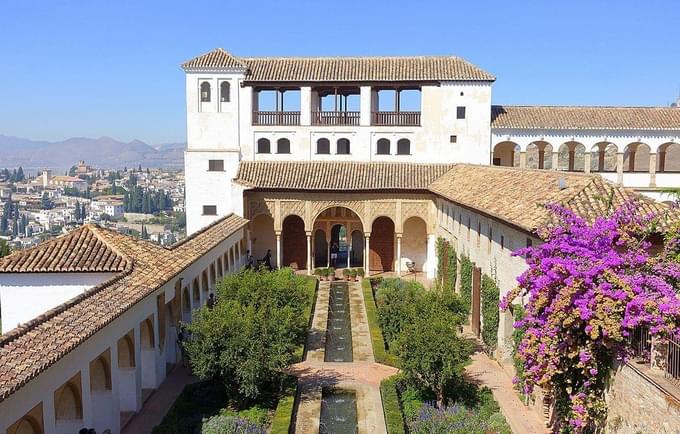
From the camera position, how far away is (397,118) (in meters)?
36.0

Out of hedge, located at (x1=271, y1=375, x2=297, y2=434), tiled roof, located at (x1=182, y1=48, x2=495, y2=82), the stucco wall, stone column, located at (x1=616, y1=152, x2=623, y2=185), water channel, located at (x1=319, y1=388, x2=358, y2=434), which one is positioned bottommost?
water channel, located at (x1=319, y1=388, x2=358, y2=434)

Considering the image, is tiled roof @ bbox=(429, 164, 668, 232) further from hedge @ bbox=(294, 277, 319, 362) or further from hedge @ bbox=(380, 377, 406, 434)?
hedge @ bbox=(294, 277, 319, 362)

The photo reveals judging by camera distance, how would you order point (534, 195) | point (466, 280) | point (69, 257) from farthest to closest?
point (466, 280) → point (534, 195) → point (69, 257)

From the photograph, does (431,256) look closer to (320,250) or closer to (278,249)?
(320,250)

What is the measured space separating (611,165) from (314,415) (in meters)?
49.2

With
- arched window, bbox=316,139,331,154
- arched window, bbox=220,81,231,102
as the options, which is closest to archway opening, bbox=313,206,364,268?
arched window, bbox=316,139,331,154

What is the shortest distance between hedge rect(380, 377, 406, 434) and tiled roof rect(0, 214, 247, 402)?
6534 mm

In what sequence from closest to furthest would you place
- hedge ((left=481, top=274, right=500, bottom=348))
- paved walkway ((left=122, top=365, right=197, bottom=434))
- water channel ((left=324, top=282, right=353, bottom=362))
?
paved walkway ((left=122, top=365, right=197, bottom=434)) < hedge ((left=481, top=274, right=500, bottom=348)) < water channel ((left=324, top=282, right=353, bottom=362))

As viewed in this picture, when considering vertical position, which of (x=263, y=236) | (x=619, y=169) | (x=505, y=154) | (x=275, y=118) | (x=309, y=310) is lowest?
(x=309, y=310)

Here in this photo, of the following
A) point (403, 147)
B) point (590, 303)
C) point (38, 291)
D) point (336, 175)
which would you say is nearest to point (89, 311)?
point (38, 291)

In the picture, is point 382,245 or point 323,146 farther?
point 382,245

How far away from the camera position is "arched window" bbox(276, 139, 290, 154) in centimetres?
3644

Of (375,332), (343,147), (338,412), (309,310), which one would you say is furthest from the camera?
(343,147)

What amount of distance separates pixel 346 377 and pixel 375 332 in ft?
14.8
